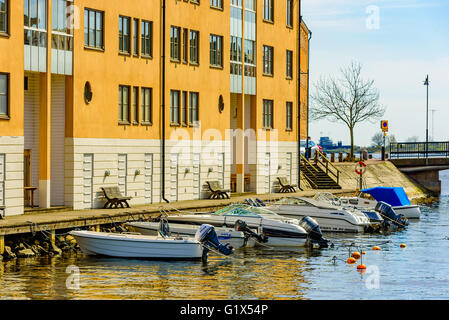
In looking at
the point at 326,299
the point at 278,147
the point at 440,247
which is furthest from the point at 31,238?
the point at 278,147

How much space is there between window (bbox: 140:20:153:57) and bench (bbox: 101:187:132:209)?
24.1 ft

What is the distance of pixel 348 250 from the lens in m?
37.7

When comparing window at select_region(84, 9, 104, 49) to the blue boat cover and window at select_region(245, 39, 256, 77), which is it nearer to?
window at select_region(245, 39, 256, 77)

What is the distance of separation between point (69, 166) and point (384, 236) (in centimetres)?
1581

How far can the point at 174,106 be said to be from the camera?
155 feet

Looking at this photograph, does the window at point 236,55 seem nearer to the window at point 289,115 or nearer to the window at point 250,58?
the window at point 250,58

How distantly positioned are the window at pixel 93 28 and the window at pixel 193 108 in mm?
8378

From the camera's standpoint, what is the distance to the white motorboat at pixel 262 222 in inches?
1464

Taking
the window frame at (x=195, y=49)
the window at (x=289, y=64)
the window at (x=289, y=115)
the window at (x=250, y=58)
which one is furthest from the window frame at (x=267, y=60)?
the window frame at (x=195, y=49)

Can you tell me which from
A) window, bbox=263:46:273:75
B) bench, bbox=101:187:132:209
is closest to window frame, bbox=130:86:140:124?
bench, bbox=101:187:132:209

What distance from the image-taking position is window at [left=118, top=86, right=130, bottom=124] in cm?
4319

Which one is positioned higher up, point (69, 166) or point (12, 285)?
point (69, 166)

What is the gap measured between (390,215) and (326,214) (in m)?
5.56
